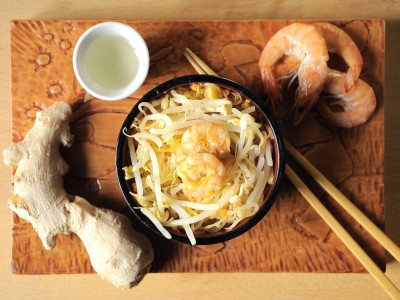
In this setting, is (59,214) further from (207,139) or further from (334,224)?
(334,224)

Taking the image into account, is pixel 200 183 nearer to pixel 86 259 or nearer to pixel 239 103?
pixel 239 103

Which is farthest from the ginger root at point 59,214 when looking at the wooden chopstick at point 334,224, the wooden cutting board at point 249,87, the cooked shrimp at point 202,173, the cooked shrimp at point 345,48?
the cooked shrimp at point 345,48

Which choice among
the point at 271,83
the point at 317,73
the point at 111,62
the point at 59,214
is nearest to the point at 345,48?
the point at 317,73

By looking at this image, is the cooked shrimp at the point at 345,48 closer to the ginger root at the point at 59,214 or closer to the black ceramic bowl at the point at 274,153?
the black ceramic bowl at the point at 274,153

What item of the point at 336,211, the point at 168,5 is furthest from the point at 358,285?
the point at 168,5

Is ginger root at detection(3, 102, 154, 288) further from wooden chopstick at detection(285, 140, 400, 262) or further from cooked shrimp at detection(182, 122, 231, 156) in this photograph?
wooden chopstick at detection(285, 140, 400, 262)

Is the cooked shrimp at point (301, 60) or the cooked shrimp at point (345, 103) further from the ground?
the cooked shrimp at point (301, 60)

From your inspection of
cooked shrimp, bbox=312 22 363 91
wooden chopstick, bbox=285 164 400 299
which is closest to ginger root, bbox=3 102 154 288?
wooden chopstick, bbox=285 164 400 299
